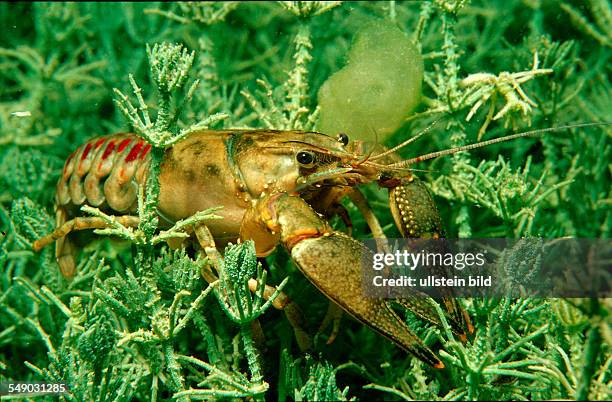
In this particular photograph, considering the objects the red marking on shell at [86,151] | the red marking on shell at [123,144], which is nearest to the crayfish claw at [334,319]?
the red marking on shell at [123,144]

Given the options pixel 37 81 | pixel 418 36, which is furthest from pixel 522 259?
pixel 37 81

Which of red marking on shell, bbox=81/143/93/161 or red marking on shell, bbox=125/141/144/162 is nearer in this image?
red marking on shell, bbox=125/141/144/162

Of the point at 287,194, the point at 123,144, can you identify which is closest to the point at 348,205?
the point at 287,194

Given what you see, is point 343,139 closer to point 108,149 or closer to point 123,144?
point 123,144

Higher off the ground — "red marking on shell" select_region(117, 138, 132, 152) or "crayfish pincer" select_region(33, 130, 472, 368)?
"red marking on shell" select_region(117, 138, 132, 152)

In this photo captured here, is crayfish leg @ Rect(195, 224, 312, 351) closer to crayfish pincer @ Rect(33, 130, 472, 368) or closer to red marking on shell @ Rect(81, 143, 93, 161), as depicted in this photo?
crayfish pincer @ Rect(33, 130, 472, 368)

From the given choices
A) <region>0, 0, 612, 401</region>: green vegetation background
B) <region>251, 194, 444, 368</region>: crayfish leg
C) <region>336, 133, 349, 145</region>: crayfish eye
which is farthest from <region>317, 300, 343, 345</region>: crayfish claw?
<region>336, 133, 349, 145</region>: crayfish eye
